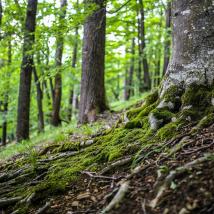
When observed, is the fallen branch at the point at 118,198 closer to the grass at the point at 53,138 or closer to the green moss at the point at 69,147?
the green moss at the point at 69,147

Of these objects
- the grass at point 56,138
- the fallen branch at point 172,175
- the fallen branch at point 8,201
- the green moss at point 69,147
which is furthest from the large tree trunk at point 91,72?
the fallen branch at point 172,175

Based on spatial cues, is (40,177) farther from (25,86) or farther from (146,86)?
(146,86)

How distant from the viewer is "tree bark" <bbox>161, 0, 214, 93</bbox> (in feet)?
16.0

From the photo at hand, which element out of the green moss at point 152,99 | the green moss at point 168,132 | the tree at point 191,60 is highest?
the tree at point 191,60

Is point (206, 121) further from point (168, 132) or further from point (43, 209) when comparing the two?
point (43, 209)

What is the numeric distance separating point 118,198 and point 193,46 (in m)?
2.70

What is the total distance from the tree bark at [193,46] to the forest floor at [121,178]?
89 cm

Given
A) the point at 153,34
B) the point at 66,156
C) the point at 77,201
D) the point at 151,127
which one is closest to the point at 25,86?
the point at 66,156

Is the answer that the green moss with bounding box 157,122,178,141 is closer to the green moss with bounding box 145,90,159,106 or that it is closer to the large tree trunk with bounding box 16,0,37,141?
the green moss with bounding box 145,90,159,106

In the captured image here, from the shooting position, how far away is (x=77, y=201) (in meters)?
3.74

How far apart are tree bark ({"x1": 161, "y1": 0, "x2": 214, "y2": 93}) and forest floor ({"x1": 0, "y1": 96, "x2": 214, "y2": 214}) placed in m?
0.89

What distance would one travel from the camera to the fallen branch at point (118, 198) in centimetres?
323

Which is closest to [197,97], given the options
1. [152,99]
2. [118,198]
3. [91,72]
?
[152,99]

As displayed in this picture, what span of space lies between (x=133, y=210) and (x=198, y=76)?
2467 mm
